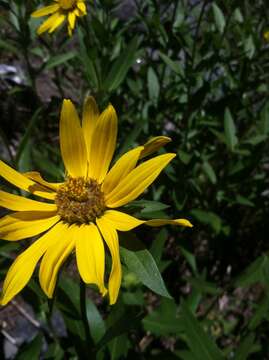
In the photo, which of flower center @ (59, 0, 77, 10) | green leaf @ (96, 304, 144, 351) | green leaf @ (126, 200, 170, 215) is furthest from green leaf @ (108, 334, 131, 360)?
flower center @ (59, 0, 77, 10)

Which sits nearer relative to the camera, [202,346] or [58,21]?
[202,346]

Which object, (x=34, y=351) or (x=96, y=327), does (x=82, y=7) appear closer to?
(x=96, y=327)

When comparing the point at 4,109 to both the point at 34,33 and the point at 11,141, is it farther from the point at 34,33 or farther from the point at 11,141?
the point at 34,33

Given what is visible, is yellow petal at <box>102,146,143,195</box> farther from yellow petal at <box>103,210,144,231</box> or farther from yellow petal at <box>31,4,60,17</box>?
yellow petal at <box>31,4,60,17</box>

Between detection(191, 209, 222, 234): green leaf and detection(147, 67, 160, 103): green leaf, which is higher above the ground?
detection(147, 67, 160, 103): green leaf

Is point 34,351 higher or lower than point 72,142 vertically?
lower

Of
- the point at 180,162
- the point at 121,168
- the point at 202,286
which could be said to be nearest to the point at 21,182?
the point at 121,168

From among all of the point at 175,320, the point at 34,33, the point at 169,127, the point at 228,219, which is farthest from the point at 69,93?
the point at 175,320
